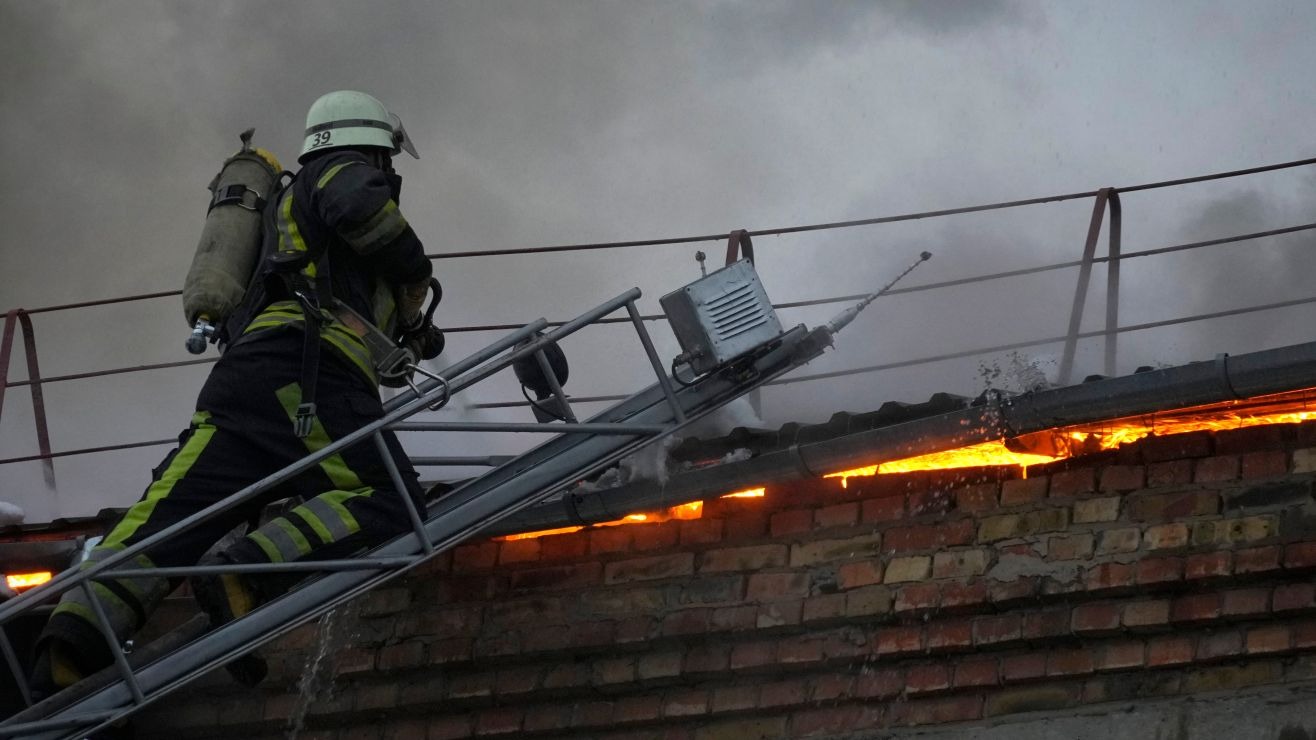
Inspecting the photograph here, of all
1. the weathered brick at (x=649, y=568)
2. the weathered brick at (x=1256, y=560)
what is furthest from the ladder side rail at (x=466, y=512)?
the weathered brick at (x=1256, y=560)

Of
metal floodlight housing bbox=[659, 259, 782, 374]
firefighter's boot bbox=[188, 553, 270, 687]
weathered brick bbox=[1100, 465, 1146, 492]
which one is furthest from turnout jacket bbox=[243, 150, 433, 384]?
weathered brick bbox=[1100, 465, 1146, 492]

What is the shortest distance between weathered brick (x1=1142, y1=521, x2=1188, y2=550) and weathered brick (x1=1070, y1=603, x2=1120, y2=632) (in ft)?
0.78

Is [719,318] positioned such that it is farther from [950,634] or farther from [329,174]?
[329,174]

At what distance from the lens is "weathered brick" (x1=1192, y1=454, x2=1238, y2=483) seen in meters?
5.45

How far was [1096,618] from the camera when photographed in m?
5.44

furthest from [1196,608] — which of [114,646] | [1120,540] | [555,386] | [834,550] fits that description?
[114,646]

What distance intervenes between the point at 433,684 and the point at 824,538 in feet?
5.30

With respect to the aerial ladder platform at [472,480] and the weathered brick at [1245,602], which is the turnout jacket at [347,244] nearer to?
the aerial ladder platform at [472,480]

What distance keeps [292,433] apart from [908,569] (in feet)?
7.01

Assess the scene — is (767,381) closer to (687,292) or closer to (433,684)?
(687,292)

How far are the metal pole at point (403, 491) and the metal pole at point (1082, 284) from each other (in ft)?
8.82

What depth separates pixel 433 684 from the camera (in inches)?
256

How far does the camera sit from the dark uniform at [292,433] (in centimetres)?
552

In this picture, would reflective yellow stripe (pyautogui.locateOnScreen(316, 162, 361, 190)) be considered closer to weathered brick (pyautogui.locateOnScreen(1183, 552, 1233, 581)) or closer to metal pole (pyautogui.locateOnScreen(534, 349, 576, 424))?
metal pole (pyautogui.locateOnScreen(534, 349, 576, 424))
